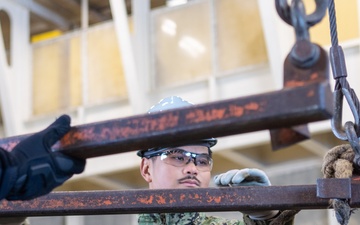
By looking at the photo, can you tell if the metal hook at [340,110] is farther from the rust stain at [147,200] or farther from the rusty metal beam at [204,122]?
the rusty metal beam at [204,122]

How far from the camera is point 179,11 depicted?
8125 mm

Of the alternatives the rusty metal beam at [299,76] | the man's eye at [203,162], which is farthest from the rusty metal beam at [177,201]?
the rusty metal beam at [299,76]

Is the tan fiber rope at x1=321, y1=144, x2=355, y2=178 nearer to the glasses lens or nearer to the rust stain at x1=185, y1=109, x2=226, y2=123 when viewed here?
the glasses lens

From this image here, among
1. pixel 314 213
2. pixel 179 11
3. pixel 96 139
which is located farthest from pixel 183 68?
pixel 96 139

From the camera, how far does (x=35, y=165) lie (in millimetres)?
1391

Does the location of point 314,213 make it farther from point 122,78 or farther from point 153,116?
point 153,116

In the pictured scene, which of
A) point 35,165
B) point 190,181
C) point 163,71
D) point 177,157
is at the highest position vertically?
point 163,71

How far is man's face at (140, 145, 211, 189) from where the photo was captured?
264cm

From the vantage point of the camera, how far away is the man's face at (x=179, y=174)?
2641 mm

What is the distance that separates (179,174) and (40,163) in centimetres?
131

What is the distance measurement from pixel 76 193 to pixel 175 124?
97cm

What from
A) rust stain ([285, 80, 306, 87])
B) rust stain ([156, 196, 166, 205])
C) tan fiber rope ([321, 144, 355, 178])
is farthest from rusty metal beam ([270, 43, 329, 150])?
rust stain ([156, 196, 166, 205])

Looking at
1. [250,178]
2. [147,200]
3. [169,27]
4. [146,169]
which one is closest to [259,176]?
[250,178]

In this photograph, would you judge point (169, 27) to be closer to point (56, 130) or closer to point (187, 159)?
point (187, 159)
